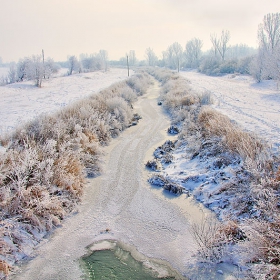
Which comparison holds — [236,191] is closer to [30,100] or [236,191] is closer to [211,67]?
[30,100]

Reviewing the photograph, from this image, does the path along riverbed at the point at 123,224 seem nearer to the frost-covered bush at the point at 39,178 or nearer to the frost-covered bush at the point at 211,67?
the frost-covered bush at the point at 39,178

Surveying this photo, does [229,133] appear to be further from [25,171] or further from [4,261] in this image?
[4,261]

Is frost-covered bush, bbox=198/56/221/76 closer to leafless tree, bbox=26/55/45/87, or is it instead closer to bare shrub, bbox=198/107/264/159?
leafless tree, bbox=26/55/45/87

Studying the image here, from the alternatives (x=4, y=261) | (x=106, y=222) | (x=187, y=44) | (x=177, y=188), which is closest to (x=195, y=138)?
(x=177, y=188)

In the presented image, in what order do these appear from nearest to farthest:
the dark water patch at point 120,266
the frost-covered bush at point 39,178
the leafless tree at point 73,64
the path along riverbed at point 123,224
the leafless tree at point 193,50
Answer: the dark water patch at point 120,266 → the path along riverbed at point 123,224 → the frost-covered bush at point 39,178 → the leafless tree at point 73,64 → the leafless tree at point 193,50

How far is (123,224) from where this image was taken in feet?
17.8

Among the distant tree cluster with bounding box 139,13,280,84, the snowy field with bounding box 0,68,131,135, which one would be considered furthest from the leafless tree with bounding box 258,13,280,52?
the snowy field with bounding box 0,68,131,135

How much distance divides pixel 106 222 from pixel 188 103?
10.8m

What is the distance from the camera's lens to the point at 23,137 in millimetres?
7031

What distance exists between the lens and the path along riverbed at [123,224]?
4285 mm

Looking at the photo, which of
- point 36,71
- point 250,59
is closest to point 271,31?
point 250,59

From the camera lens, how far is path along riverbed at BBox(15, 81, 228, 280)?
4.29 metres

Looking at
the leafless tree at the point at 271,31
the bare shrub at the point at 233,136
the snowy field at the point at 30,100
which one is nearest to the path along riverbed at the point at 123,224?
the bare shrub at the point at 233,136

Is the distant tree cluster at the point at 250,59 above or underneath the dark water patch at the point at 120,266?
above
